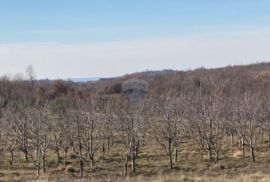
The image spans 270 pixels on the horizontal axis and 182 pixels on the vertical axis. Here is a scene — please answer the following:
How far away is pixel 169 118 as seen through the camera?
29906 millimetres

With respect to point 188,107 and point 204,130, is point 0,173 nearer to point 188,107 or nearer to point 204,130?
point 204,130

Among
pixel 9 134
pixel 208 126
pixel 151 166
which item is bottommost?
pixel 151 166

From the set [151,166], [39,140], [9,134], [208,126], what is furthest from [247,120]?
[9,134]

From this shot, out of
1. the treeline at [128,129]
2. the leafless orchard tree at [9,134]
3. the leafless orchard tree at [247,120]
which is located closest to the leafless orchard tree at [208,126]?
the treeline at [128,129]

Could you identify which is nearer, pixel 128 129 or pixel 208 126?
pixel 128 129

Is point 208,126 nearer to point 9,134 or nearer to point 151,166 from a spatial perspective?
point 151,166

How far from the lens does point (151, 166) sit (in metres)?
27.2

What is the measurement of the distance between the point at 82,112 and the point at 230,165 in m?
11.9

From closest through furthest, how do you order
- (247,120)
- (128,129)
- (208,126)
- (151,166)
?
(151,166), (128,129), (247,120), (208,126)

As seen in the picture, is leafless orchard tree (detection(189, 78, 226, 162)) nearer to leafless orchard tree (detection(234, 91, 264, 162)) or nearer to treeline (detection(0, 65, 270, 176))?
treeline (detection(0, 65, 270, 176))

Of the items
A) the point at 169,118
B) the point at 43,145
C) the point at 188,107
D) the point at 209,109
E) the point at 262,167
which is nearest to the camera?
the point at 262,167

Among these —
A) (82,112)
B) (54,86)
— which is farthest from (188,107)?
(54,86)

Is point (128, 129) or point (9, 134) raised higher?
point (128, 129)

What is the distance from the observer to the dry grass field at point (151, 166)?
23125 millimetres
